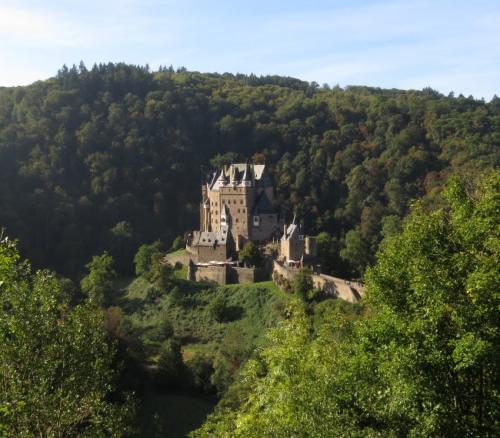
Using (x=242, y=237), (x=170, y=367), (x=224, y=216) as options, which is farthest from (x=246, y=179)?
(x=170, y=367)

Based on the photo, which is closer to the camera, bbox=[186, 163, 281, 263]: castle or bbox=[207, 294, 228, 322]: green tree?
bbox=[207, 294, 228, 322]: green tree

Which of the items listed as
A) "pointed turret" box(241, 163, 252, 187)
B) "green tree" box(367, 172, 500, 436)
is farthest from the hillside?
"green tree" box(367, 172, 500, 436)

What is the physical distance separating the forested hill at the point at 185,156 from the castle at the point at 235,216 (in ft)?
26.1

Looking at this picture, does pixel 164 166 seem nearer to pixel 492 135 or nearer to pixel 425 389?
pixel 492 135

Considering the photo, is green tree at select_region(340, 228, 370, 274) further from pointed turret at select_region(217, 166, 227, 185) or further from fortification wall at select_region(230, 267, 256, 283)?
pointed turret at select_region(217, 166, 227, 185)

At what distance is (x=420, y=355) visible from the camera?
14.5m

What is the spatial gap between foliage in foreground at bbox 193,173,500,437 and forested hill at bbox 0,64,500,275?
150ft

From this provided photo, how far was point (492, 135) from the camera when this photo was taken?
8819 centimetres

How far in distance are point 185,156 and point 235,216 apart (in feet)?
135

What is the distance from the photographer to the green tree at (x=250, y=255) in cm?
5778

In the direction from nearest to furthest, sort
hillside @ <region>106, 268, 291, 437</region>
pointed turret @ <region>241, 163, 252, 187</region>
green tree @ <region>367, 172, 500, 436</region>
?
1. green tree @ <region>367, 172, 500, 436</region>
2. hillside @ <region>106, 268, 291, 437</region>
3. pointed turret @ <region>241, 163, 252, 187</region>

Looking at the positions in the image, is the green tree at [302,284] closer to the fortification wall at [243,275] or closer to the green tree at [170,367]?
the fortification wall at [243,275]

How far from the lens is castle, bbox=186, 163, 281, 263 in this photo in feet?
200

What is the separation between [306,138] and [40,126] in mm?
45888
